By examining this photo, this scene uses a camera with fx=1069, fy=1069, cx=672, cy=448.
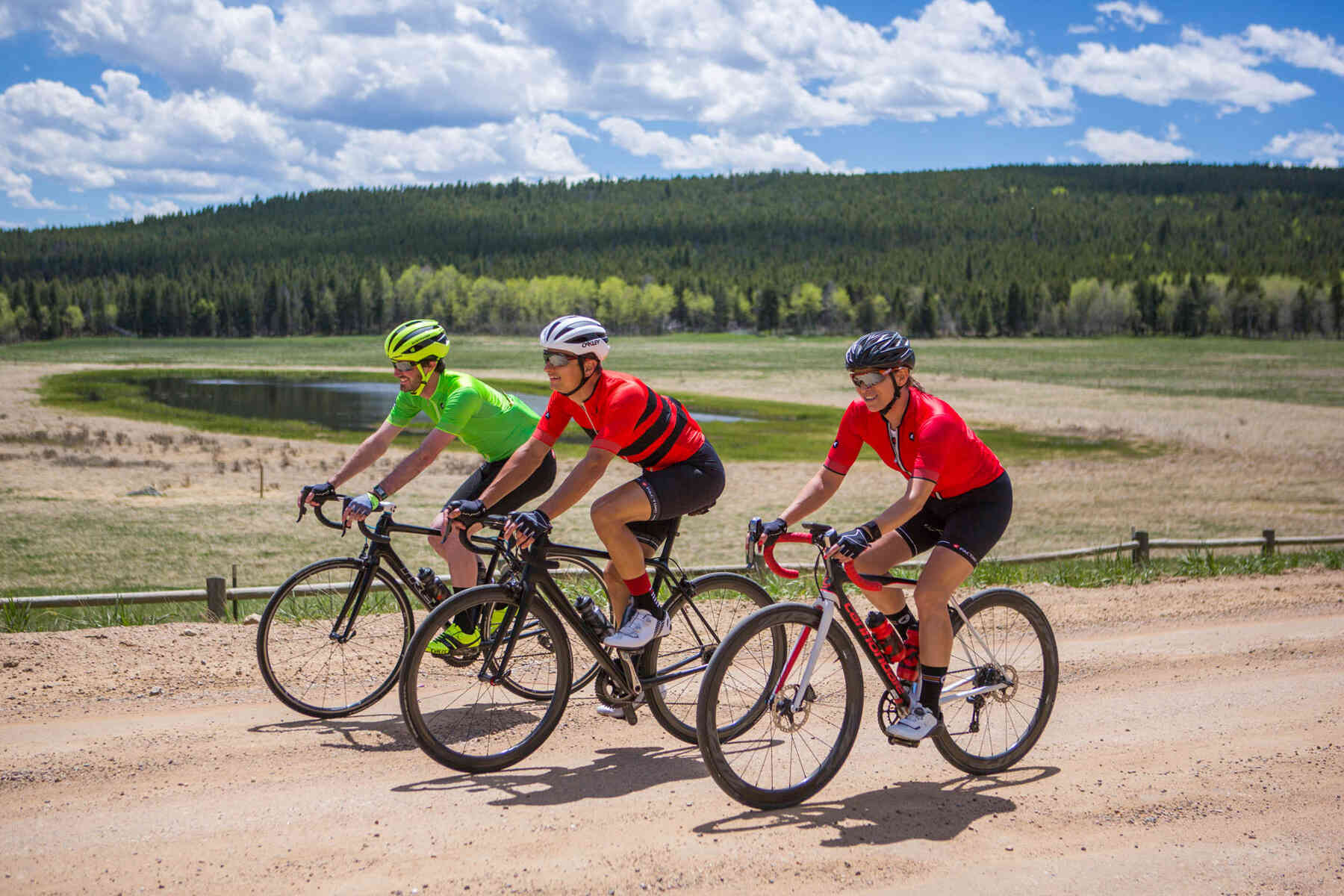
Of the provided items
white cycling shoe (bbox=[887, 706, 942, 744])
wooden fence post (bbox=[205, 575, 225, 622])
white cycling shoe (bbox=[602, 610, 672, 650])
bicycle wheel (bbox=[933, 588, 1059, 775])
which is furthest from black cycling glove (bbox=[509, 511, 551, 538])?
wooden fence post (bbox=[205, 575, 225, 622])

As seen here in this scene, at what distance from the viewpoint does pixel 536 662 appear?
Result: 6.20 m

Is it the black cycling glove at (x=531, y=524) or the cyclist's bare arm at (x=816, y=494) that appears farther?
the cyclist's bare arm at (x=816, y=494)

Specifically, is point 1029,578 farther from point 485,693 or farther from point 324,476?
point 324,476

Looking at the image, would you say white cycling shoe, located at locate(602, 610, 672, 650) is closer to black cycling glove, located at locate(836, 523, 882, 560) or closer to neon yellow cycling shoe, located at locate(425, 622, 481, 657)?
neon yellow cycling shoe, located at locate(425, 622, 481, 657)

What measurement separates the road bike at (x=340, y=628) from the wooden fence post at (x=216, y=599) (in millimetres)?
2563

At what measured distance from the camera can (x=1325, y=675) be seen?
25.8ft

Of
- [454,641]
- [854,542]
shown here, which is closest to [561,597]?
[454,641]

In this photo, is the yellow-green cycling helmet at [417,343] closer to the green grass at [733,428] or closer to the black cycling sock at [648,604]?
the black cycling sock at [648,604]

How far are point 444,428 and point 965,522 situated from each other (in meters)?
3.35

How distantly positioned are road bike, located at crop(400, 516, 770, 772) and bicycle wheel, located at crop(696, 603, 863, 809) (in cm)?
25

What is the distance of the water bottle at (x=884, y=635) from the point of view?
5566 millimetres

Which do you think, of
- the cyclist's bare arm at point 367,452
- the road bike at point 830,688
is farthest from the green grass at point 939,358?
the cyclist's bare arm at point 367,452

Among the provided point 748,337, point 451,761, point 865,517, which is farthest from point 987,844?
point 748,337

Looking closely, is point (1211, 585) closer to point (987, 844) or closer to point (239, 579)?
point (987, 844)
